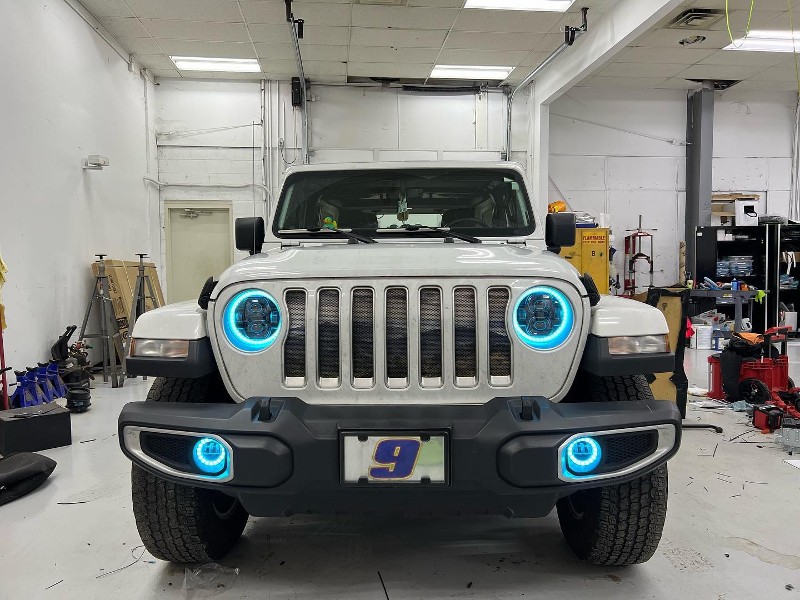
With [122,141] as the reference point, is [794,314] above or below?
below

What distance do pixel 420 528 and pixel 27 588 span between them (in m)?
1.50

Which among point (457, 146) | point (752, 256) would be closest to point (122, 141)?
point (457, 146)

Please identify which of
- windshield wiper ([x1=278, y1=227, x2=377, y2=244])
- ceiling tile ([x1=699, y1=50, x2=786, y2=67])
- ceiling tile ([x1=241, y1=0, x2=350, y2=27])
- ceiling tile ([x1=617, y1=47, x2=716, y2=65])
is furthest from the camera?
ceiling tile ([x1=699, y1=50, x2=786, y2=67])

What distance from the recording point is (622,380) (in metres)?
1.90

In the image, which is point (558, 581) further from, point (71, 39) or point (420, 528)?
point (71, 39)

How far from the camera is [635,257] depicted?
10844 millimetres

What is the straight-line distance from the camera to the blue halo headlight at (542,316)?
178cm

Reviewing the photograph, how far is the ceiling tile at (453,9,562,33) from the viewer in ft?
24.1

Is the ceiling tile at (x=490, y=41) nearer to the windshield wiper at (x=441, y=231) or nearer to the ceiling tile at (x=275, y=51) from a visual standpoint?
the ceiling tile at (x=275, y=51)

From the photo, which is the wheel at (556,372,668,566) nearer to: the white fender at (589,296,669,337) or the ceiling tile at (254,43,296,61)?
the white fender at (589,296,669,337)

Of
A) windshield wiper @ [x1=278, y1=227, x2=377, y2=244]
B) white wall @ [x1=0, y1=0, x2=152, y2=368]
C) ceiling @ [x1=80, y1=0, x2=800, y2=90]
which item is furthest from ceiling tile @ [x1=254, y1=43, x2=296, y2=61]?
windshield wiper @ [x1=278, y1=227, x2=377, y2=244]

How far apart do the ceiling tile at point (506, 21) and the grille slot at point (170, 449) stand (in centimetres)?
702

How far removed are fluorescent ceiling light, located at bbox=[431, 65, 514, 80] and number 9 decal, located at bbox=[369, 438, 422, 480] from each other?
28.6 feet

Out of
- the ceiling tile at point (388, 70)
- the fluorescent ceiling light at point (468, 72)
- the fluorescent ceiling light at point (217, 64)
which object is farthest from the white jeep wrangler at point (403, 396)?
the fluorescent ceiling light at point (468, 72)
